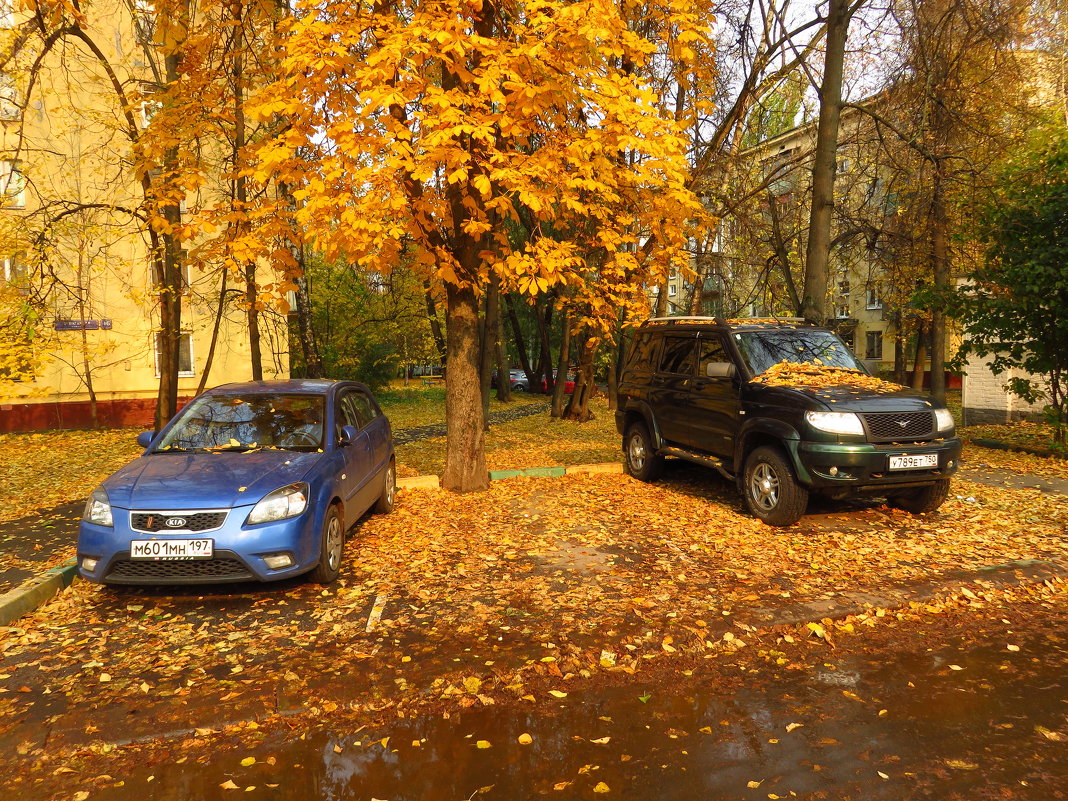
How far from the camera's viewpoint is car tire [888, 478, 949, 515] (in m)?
7.55

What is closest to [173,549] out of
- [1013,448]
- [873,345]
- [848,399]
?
[848,399]

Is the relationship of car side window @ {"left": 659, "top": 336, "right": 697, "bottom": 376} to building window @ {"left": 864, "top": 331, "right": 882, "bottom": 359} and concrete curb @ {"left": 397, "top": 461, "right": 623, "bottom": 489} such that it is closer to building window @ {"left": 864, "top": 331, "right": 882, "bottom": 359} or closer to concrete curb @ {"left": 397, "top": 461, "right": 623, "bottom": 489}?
concrete curb @ {"left": 397, "top": 461, "right": 623, "bottom": 489}

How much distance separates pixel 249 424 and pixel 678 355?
17.8 ft

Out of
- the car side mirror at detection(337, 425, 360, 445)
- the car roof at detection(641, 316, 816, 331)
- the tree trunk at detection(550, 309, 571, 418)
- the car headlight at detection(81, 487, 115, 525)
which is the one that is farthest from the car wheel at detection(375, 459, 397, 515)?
the tree trunk at detection(550, 309, 571, 418)

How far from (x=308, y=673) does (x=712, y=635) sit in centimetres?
256

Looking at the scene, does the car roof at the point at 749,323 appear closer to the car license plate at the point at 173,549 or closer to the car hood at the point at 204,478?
the car hood at the point at 204,478

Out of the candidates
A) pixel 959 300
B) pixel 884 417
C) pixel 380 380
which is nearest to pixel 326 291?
pixel 380 380

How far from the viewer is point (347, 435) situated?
6715 millimetres

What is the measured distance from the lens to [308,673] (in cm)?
426

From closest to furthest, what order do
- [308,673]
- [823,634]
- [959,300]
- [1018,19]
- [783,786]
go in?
[783,786] < [308,673] < [823,634] < [1018,19] < [959,300]

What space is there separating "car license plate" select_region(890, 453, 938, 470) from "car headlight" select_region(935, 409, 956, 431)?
1.16 feet

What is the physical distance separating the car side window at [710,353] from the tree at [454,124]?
163 centimetres

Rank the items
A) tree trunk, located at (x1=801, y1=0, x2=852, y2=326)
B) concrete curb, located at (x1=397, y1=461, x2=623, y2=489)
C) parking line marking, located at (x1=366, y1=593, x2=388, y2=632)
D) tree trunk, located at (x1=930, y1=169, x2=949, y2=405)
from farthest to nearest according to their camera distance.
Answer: tree trunk, located at (x1=930, y1=169, x2=949, y2=405) < tree trunk, located at (x1=801, y1=0, x2=852, y2=326) < concrete curb, located at (x1=397, y1=461, x2=623, y2=489) < parking line marking, located at (x1=366, y1=593, x2=388, y2=632)

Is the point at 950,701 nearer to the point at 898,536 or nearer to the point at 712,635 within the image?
the point at 712,635
